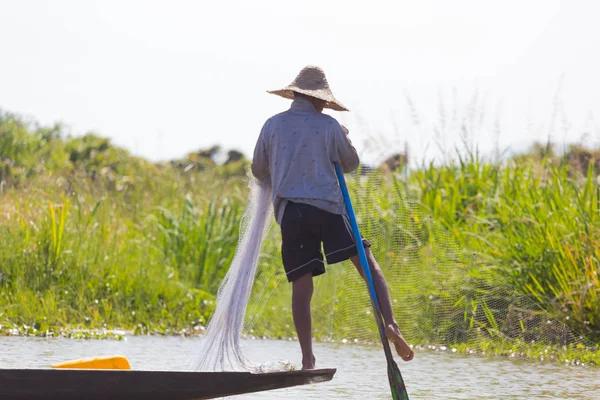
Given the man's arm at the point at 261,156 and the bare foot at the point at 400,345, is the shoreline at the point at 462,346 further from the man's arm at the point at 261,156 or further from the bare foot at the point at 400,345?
the man's arm at the point at 261,156

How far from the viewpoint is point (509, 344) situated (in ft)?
35.3

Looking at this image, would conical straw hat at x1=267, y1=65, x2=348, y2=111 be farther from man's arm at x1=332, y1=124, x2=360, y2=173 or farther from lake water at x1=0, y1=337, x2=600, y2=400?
lake water at x1=0, y1=337, x2=600, y2=400

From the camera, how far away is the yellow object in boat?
19.8 feet

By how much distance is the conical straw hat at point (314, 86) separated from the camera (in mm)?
6855

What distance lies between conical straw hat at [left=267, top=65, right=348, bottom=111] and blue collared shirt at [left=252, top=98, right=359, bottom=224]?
0.11m

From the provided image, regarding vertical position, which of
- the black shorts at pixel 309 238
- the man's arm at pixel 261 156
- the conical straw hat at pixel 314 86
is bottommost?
the black shorts at pixel 309 238

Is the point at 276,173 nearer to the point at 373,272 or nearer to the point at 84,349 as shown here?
the point at 373,272

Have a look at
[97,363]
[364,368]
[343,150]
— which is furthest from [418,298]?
[97,363]

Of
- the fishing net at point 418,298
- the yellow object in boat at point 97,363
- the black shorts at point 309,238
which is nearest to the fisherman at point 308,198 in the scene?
the black shorts at point 309,238

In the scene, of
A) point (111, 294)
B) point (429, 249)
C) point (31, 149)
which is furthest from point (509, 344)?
point (31, 149)

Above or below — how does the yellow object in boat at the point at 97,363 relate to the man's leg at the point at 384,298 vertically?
below

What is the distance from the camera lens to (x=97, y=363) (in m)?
6.18

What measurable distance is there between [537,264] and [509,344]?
91 centimetres

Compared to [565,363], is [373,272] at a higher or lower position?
higher
